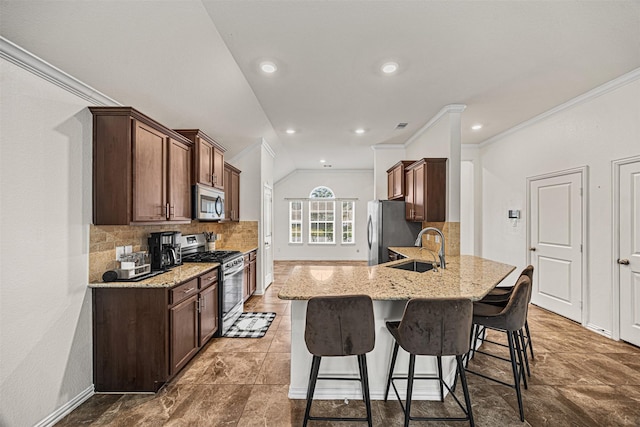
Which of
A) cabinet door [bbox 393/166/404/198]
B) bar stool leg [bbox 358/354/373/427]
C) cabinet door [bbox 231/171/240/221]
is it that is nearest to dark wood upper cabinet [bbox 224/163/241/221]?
cabinet door [bbox 231/171/240/221]

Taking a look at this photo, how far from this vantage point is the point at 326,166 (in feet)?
28.1

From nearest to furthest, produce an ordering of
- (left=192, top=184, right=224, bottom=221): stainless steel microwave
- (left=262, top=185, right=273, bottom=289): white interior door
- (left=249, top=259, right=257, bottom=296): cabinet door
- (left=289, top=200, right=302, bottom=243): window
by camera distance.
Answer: (left=192, top=184, right=224, bottom=221): stainless steel microwave, (left=249, top=259, right=257, bottom=296): cabinet door, (left=262, top=185, right=273, bottom=289): white interior door, (left=289, top=200, right=302, bottom=243): window

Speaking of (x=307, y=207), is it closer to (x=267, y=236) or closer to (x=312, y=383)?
(x=267, y=236)

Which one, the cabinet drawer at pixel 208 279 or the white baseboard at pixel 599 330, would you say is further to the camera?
the white baseboard at pixel 599 330

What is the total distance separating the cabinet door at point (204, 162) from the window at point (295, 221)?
538 cm

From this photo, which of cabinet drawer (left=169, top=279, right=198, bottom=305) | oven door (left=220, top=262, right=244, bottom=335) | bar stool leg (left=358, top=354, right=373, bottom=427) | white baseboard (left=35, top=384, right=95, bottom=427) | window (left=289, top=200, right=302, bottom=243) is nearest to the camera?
bar stool leg (left=358, top=354, right=373, bottom=427)

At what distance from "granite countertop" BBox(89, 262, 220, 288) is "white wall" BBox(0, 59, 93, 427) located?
0.69 feet

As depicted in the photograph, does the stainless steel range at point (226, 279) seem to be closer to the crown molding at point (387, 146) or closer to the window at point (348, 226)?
the crown molding at point (387, 146)

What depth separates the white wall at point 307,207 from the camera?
8.86 metres

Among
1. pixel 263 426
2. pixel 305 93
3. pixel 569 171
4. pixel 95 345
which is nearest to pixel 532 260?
pixel 569 171

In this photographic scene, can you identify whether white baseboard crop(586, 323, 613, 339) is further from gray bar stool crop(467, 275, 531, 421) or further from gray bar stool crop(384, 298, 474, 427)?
gray bar stool crop(384, 298, 474, 427)

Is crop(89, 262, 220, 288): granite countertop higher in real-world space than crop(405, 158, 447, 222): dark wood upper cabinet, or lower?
lower

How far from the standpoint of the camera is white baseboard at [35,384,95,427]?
1.88 m

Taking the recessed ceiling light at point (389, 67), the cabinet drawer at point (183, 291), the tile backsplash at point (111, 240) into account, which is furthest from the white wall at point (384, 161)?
the cabinet drawer at point (183, 291)
